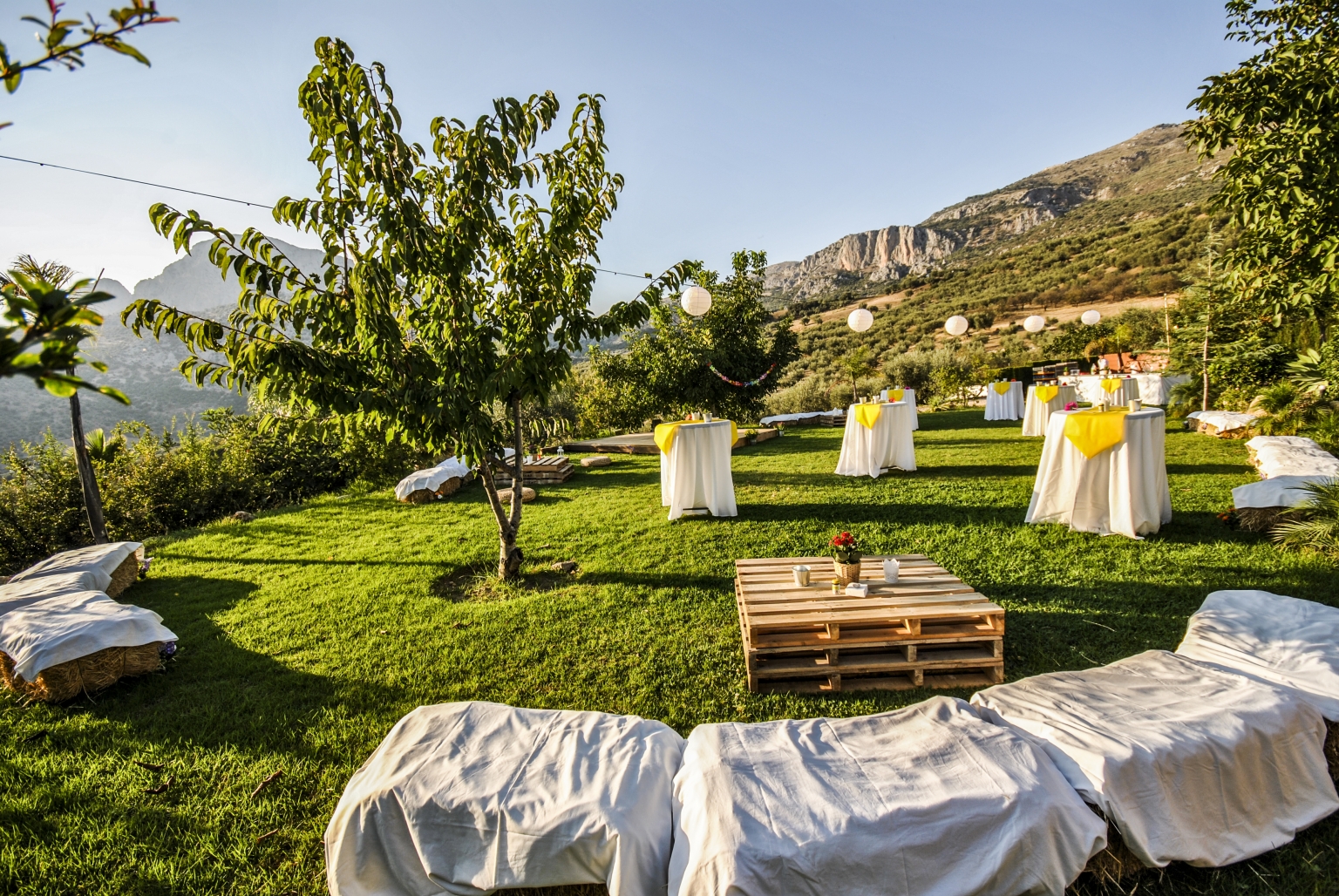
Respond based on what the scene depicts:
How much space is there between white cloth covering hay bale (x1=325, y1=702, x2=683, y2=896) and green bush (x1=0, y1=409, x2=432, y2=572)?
471cm

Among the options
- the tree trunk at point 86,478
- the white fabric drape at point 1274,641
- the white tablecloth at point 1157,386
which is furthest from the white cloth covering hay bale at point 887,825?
the white tablecloth at point 1157,386

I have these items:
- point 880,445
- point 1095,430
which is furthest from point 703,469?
point 1095,430

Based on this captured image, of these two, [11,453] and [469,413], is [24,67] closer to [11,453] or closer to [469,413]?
[469,413]

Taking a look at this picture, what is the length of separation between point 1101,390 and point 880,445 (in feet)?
16.8

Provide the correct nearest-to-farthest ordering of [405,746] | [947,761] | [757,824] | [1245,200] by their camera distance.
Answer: [757,824] < [947,761] < [405,746] < [1245,200]

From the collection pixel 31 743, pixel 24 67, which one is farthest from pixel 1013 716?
pixel 31 743

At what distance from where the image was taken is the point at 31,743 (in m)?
3.21

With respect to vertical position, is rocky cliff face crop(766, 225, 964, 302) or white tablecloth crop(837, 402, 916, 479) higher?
rocky cliff face crop(766, 225, 964, 302)

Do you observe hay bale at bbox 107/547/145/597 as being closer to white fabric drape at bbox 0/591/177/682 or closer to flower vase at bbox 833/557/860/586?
white fabric drape at bbox 0/591/177/682

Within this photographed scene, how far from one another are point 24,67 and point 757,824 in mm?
2415

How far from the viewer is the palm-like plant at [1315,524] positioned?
4.45m

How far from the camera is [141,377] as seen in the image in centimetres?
2680

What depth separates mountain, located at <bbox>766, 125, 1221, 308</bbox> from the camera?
3862 cm

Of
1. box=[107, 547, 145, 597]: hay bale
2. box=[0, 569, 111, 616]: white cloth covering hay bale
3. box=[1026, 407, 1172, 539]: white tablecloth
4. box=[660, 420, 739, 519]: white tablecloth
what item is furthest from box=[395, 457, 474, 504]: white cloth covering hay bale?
box=[1026, 407, 1172, 539]: white tablecloth
